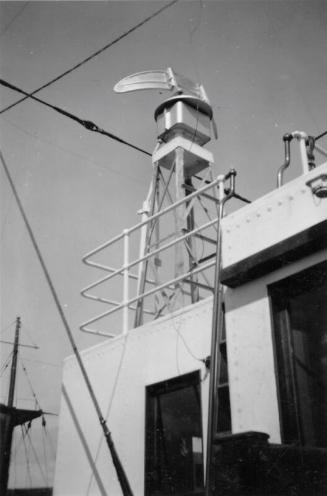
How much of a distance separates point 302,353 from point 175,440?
219 centimetres

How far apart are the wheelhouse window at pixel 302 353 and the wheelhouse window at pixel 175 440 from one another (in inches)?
63.6

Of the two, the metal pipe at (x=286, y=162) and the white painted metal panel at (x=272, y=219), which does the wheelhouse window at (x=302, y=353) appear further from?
the metal pipe at (x=286, y=162)

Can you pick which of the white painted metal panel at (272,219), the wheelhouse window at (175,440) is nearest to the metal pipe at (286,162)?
the white painted metal panel at (272,219)

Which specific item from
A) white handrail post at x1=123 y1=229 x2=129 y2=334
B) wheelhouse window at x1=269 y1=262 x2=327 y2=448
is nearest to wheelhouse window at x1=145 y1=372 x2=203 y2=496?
white handrail post at x1=123 y1=229 x2=129 y2=334

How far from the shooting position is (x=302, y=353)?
4.56m

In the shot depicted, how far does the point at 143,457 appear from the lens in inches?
242

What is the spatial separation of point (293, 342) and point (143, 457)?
2533 millimetres

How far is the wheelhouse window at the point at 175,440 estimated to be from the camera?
5.78 meters

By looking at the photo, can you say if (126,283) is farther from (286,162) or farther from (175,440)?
(286,162)

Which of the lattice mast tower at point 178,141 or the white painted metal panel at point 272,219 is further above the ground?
the lattice mast tower at point 178,141

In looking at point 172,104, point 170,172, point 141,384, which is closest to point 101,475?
point 141,384

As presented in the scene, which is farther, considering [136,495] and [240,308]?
[136,495]

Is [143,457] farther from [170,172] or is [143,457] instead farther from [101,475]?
[170,172]

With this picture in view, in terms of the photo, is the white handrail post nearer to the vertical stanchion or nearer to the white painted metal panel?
the vertical stanchion
